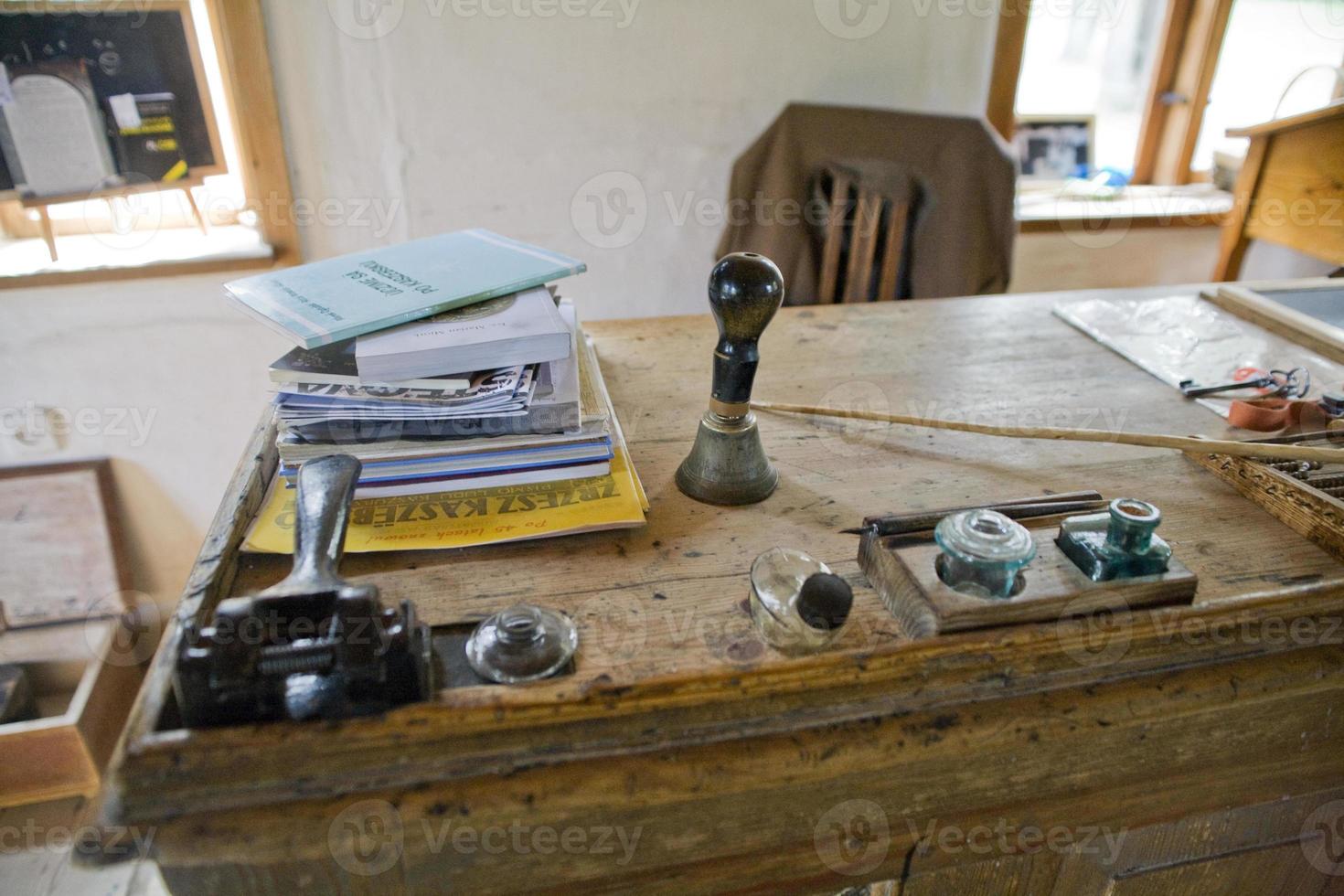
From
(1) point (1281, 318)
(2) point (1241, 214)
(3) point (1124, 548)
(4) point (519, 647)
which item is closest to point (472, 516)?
(4) point (519, 647)

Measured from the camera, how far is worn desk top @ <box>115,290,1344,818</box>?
486mm

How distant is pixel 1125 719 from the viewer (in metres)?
0.58

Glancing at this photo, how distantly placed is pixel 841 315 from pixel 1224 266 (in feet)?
5.36

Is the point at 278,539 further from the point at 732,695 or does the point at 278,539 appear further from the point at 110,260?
the point at 110,260

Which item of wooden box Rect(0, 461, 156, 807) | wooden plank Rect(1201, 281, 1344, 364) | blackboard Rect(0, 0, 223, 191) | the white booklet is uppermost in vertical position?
blackboard Rect(0, 0, 223, 191)

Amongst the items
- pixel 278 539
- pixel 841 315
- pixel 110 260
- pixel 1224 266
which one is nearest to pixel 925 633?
pixel 278 539

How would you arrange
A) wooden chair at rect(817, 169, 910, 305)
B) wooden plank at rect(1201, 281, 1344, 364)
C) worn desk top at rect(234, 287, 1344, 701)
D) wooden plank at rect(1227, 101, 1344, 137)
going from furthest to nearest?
wooden plank at rect(1227, 101, 1344, 137)
wooden chair at rect(817, 169, 910, 305)
wooden plank at rect(1201, 281, 1344, 364)
worn desk top at rect(234, 287, 1344, 701)

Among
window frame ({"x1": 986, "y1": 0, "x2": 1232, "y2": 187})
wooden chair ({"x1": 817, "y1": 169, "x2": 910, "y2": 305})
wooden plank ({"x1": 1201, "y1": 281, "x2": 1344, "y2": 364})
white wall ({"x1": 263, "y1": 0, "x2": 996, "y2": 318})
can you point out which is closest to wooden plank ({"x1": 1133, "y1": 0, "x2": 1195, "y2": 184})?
window frame ({"x1": 986, "y1": 0, "x2": 1232, "y2": 187})

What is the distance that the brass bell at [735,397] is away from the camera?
0.67 m

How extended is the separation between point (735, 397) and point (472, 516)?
239mm

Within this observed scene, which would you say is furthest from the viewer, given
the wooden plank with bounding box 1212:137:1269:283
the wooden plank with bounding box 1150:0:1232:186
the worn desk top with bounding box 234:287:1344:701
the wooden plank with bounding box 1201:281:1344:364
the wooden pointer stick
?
the wooden plank with bounding box 1150:0:1232:186

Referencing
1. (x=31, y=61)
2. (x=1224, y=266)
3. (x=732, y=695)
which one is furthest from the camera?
(x=1224, y=266)

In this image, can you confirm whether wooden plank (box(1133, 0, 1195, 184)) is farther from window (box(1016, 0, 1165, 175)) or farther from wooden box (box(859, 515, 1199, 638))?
wooden box (box(859, 515, 1199, 638))

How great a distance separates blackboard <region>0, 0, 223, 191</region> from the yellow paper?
52.1 inches
